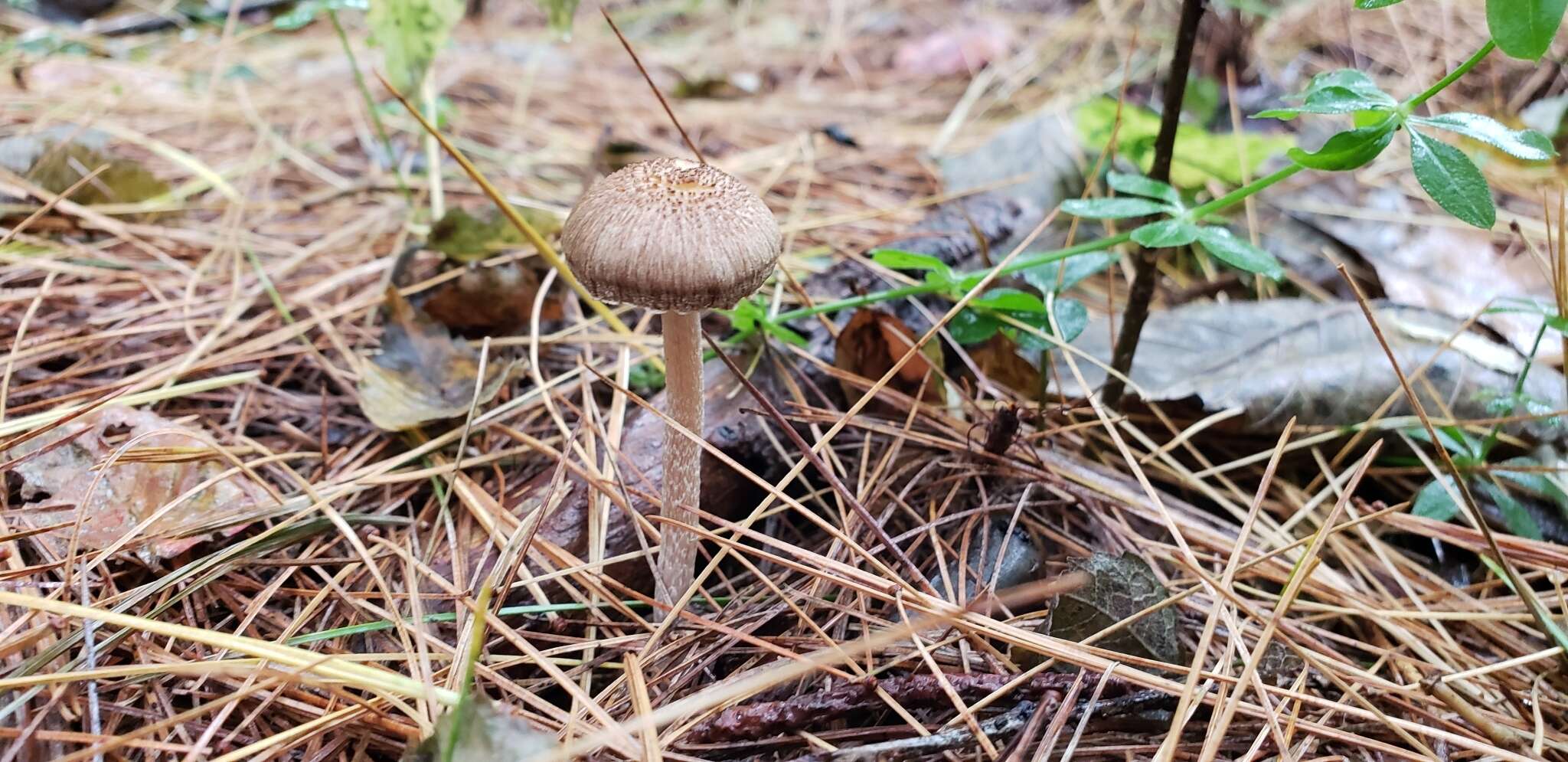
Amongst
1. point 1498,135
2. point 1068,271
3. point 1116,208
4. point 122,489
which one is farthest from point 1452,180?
point 122,489

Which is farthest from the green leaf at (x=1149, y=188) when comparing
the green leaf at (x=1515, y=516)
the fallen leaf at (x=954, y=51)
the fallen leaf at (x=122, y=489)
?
the fallen leaf at (x=954, y=51)

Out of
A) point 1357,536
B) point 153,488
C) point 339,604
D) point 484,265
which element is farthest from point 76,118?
→ point 1357,536

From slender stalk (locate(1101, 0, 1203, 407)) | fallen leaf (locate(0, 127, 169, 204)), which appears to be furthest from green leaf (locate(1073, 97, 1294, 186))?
fallen leaf (locate(0, 127, 169, 204))

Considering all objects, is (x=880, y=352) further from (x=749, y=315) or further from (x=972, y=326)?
(x=749, y=315)

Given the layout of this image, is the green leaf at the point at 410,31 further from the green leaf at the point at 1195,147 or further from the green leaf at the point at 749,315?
the green leaf at the point at 1195,147

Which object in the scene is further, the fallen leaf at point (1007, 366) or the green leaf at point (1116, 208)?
the fallen leaf at point (1007, 366)

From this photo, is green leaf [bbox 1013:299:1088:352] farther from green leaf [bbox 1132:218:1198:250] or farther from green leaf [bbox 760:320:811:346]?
green leaf [bbox 760:320:811:346]
